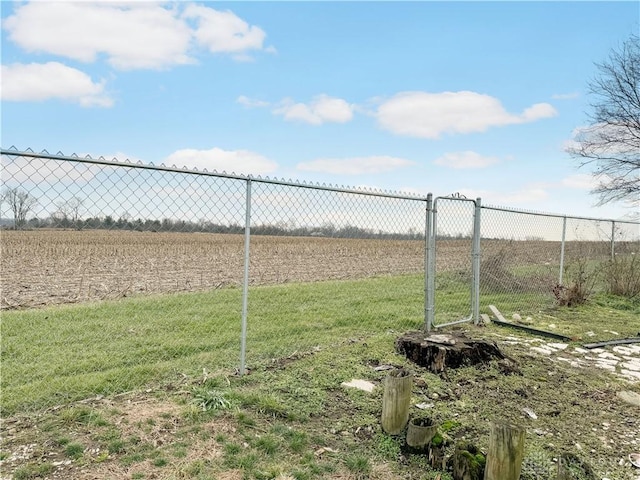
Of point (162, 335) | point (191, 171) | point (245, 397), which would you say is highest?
point (191, 171)

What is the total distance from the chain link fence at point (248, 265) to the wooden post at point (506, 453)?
2.26 meters

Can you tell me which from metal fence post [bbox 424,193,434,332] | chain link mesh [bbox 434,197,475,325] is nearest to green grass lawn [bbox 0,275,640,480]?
metal fence post [bbox 424,193,434,332]

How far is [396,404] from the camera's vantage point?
2.82 meters

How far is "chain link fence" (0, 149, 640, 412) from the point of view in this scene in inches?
123

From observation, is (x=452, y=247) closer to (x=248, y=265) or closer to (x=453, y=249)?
(x=453, y=249)

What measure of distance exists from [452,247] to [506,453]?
194 inches

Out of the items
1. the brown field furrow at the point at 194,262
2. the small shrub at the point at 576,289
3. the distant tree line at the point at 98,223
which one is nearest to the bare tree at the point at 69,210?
the distant tree line at the point at 98,223

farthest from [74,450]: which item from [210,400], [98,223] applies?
[98,223]

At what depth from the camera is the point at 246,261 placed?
3633 mm

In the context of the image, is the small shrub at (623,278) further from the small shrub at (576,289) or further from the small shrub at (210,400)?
the small shrub at (210,400)

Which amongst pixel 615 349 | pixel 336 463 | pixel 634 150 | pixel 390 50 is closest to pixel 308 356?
pixel 336 463

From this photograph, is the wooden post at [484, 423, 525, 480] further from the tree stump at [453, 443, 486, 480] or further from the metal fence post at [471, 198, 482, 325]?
the metal fence post at [471, 198, 482, 325]

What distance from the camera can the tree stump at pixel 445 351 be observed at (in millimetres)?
4148

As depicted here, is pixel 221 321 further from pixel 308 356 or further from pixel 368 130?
pixel 368 130
